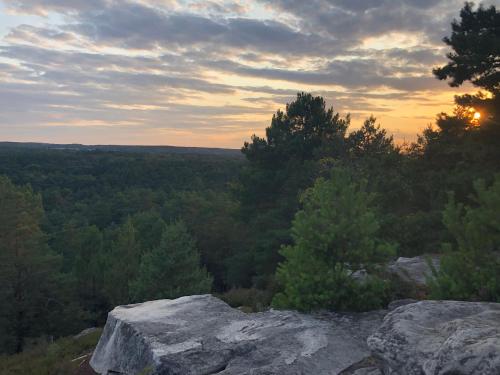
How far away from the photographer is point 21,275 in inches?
1136

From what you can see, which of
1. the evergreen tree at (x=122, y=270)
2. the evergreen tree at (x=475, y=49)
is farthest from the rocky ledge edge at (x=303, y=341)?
the evergreen tree at (x=122, y=270)

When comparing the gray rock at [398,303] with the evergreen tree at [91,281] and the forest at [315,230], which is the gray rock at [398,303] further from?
the evergreen tree at [91,281]

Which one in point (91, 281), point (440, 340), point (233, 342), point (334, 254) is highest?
point (334, 254)

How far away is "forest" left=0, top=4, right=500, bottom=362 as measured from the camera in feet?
28.4

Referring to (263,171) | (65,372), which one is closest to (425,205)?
(263,171)

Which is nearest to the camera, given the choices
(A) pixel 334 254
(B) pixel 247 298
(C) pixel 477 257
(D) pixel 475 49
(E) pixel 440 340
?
(E) pixel 440 340

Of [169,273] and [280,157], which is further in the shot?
[280,157]

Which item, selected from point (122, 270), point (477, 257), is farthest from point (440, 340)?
point (122, 270)

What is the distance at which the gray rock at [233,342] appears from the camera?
292 inches

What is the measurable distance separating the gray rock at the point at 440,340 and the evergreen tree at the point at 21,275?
1028 inches

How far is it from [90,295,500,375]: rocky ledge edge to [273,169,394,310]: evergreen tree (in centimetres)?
37

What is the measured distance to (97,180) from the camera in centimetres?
9250

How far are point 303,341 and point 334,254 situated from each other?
184 cm

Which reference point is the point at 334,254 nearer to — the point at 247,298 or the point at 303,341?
the point at 303,341
